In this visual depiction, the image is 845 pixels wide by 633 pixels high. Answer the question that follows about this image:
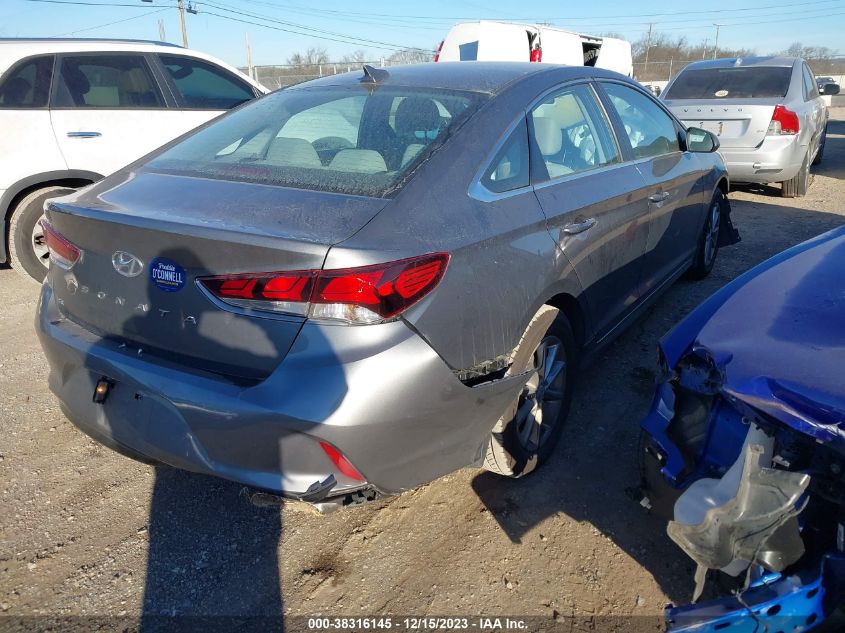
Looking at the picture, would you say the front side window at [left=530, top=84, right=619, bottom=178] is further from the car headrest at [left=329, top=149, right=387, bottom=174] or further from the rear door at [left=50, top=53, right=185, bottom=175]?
the rear door at [left=50, top=53, right=185, bottom=175]

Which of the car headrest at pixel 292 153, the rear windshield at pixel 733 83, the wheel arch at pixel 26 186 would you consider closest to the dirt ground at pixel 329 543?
the car headrest at pixel 292 153

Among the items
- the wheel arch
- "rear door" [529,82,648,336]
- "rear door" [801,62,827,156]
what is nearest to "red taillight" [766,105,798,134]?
"rear door" [801,62,827,156]

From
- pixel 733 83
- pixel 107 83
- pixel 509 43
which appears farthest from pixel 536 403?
pixel 509 43

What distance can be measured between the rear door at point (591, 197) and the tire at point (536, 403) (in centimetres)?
27

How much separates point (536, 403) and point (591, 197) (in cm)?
94

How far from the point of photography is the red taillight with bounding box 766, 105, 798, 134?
7.09m

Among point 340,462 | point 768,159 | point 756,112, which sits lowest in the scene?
point 768,159

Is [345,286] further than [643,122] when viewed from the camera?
No

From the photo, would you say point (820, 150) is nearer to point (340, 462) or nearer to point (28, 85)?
point (28, 85)

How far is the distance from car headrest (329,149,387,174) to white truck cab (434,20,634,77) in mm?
8769

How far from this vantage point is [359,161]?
2.30 meters

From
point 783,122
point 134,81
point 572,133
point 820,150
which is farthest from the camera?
point 820,150

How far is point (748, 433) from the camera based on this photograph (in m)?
1.66

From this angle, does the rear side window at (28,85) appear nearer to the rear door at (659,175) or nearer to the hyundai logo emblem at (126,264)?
the hyundai logo emblem at (126,264)
